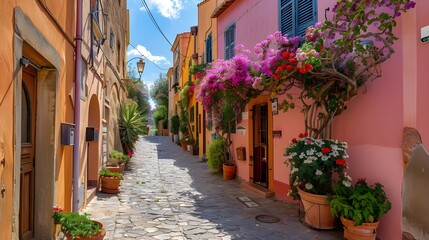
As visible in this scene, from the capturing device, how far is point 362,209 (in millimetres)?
4113

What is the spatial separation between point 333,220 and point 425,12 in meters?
3.30

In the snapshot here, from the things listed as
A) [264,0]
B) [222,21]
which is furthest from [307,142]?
[222,21]

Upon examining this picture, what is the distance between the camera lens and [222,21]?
10922mm

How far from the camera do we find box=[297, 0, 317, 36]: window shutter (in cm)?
599

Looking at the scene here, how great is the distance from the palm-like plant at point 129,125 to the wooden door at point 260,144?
16.5 ft

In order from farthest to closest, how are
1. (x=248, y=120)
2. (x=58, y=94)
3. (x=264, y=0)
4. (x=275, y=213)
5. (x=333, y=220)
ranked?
1. (x=248, y=120)
2. (x=264, y=0)
3. (x=275, y=213)
4. (x=333, y=220)
5. (x=58, y=94)

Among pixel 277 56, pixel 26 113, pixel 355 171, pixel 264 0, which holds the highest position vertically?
pixel 264 0

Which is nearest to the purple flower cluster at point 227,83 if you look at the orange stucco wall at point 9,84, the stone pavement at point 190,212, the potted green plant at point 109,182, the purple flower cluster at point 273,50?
the purple flower cluster at point 273,50

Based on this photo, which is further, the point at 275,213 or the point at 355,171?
the point at 275,213

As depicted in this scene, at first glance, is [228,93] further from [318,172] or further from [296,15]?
[318,172]

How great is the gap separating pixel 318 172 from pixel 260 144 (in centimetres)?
366

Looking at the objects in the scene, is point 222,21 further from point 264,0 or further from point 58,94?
point 58,94

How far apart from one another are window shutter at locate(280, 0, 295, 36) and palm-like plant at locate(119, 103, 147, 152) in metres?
6.83

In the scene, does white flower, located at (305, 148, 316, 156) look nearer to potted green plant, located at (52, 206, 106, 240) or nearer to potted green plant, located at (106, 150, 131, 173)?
potted green plant, located at (52, 206, 106, 240)
